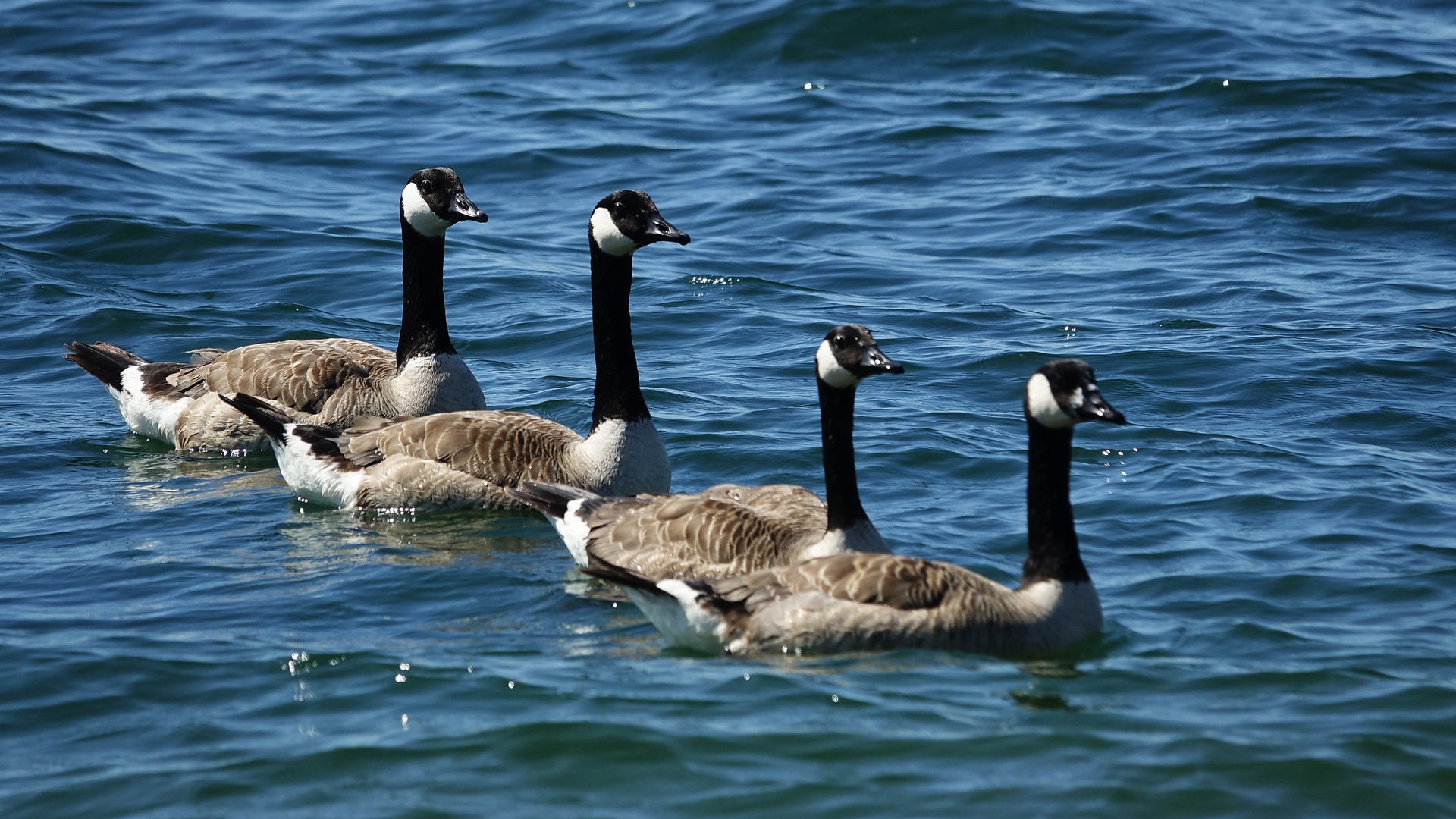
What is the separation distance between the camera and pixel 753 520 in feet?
30.7

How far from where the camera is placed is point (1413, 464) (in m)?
11.3

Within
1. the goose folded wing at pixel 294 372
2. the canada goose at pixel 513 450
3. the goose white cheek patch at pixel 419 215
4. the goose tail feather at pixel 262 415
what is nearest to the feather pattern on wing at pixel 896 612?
the canada goose at pixel 513 450

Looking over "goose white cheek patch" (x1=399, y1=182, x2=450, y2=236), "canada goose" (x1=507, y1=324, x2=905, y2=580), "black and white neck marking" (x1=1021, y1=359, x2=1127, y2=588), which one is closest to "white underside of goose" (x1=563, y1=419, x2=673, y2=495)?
"canada goose" (x1=507, y1=324, x2=905, y2=580)

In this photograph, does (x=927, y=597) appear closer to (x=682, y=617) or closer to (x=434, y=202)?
(x=682, y=617)

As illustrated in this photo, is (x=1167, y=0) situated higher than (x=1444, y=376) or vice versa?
(x=1167, y=0)

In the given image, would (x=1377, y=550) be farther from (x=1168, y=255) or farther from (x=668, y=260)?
(x=668, y=260)

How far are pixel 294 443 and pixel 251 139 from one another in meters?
13.0

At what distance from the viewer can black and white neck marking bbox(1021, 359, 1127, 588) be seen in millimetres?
8398

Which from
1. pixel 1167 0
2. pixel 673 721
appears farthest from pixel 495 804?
pixel 1167 0

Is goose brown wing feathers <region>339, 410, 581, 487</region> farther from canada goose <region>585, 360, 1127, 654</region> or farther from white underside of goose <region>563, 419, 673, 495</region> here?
canada goose <region>585, 360, 1127, 654</region>

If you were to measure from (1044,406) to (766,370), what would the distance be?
20.6 feet

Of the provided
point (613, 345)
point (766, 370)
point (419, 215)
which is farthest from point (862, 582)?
point (766, 370)

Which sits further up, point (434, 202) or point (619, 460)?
point (434, 202)

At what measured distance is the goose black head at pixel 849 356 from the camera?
345 inches
